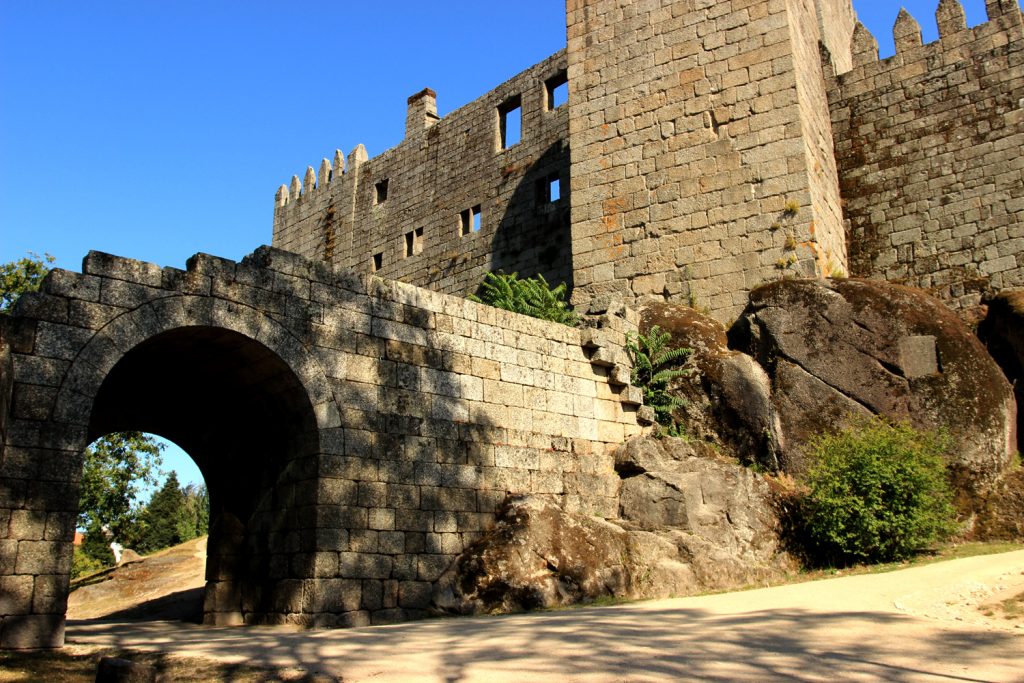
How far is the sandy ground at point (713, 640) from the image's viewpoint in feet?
16.8

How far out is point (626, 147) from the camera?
15.2 meters

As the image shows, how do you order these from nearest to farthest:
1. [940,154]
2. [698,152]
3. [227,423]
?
[227,423], [698,152], [940,154]

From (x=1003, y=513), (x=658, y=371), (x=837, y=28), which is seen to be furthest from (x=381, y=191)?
(x=1003, y=513)

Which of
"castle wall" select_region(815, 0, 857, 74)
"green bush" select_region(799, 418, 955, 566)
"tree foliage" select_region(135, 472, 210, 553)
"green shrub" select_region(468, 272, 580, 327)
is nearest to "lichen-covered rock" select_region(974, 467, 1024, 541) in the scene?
"green bush" select_region(799, 418, 955, 566)

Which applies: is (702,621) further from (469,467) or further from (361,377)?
(361,377)

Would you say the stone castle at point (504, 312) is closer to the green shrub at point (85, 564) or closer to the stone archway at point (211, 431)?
the stone archway at point (211, 431)

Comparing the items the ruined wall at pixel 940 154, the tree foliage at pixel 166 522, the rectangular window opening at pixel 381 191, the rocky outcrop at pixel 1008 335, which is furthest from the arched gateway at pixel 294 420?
the tree foliage at pixel 166 522

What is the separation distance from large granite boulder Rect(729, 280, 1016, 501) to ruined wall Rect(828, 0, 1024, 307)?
2417 millimetres

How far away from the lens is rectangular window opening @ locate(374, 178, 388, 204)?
2428cm

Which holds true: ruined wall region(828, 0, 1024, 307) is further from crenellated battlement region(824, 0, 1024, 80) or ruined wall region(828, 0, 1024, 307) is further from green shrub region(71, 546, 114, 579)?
green shrub region(71, 546, 114, 579)

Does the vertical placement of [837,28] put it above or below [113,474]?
above

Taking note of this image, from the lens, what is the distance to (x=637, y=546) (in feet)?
31.8

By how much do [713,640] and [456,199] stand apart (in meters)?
17.1

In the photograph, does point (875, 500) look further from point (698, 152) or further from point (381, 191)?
point (381, 191)
